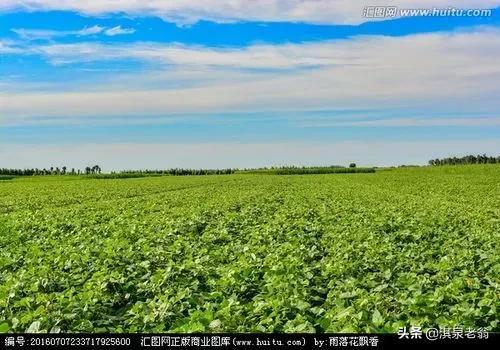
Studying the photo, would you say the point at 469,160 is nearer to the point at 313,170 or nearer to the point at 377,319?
the point at 313,170

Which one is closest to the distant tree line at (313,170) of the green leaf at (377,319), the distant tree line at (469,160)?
the distant tree line at (469,160)

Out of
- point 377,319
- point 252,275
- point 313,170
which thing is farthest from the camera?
point 313,170

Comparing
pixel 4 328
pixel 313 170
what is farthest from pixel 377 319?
pixel 313 170

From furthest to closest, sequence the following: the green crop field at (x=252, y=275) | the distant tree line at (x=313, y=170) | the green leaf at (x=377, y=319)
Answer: the distant tree line at (x=313, y=170), the green crop field at (x=252, y=275), the green leaf at (x=377, y=319)

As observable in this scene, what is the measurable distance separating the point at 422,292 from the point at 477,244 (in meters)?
6.03

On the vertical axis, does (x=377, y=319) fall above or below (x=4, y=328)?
above

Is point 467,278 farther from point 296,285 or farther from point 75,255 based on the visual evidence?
point 75,255

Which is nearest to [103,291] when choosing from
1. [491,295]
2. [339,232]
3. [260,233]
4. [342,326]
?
[342,326]

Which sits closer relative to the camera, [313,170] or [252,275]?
[252,275]

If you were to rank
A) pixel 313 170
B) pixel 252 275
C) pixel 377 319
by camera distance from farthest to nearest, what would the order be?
1. pixel 313 170
2. pixel 252 275
3. pixel 377 319

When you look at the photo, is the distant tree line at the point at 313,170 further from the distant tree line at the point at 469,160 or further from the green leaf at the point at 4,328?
the green leaf at the point at 4,328

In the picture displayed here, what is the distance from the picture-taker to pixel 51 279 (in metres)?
10.8

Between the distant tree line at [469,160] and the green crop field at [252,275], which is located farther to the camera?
the distant tree line at [469,160]

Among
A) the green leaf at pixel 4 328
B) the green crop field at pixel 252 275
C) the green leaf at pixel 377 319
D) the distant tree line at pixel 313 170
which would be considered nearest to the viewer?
the green leaf at pixel 377 319
